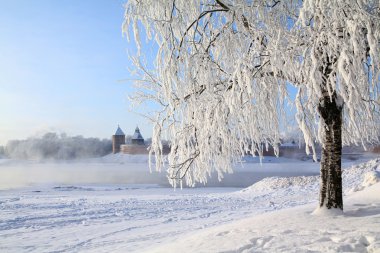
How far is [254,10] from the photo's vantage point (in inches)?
204

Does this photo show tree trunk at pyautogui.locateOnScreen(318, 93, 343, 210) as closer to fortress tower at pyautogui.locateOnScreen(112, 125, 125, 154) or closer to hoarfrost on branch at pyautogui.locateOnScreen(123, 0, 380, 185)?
hoarfrost on branch at pyautogui.locateOnScreen(123, 0, 380, 185)

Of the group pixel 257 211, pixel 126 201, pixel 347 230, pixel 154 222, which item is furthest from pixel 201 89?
pixel 126 201

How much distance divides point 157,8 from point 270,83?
6.69ft

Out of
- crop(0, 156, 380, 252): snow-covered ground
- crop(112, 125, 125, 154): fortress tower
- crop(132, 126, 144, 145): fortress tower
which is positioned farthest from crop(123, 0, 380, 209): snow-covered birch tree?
crop(112, 125, 125, 154): fortress tower

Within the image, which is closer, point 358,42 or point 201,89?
point 358,42

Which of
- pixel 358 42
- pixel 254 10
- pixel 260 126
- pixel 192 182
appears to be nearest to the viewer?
pixel 358 42

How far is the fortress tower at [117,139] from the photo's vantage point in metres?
75.4

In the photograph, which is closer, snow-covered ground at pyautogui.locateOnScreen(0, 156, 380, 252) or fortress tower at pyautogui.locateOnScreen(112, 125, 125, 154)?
snow-covered ground at pyautogui.locateOnScreen(0, 156, 380, 252)

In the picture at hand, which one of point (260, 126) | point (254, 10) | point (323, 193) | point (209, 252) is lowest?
point (209, 252)

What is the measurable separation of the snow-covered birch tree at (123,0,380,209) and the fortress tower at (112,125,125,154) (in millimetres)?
70190

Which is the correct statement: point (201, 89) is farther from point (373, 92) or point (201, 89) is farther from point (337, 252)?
point (337, 252)

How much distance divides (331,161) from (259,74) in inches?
70.9

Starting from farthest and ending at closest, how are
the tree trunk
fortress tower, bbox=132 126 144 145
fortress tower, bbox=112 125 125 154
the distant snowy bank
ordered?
fortress tower, bbox=112 125 125 154 → fortress tower, bbox=132 126 144 145 → the distant snowy bank → the tree trunk

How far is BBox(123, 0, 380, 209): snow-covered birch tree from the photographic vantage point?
4156 mm
